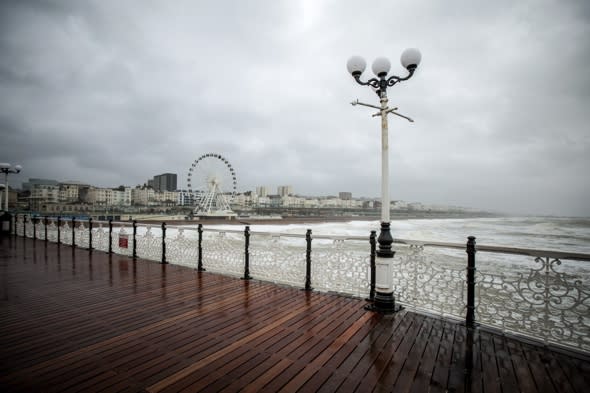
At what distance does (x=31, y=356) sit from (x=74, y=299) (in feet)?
6.94

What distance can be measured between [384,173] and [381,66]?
179cm

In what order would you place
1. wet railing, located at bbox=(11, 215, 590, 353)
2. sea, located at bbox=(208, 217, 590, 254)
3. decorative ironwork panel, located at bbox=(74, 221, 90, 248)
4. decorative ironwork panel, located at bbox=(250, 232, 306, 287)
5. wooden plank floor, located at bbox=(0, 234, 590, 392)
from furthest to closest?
sea, located at bbox=(208, 217, 590, 254)
decorative ironwork panel, located at bbox=(74, 221, 90, 248)
decorative ironwork panel, located at bbox=(250, 232, 306, 287)
wet railing, located at bbox=(11, 215, 590, 353)
wooden plank floor, located at bbox=(0, 234, 590, 392)

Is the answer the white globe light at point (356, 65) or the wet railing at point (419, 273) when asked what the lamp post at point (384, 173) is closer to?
the white globe light at point (356, 65)

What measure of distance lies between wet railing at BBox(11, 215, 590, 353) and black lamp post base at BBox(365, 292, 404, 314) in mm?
301

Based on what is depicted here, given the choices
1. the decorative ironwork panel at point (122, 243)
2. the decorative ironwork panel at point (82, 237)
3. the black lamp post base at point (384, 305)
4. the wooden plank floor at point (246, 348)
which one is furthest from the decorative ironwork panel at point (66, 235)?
the black lamp post base at point (384, 305)

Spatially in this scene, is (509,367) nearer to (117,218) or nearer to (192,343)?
(192,343)

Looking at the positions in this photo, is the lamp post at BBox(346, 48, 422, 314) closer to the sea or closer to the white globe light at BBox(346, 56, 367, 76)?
the white globe light at BBox(346, 56, 367, 76)

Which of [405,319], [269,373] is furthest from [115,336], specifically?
[405,319]

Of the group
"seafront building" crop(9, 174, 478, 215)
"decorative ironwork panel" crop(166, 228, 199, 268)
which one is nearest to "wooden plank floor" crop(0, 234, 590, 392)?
"decorative ironwork panel" crop(166, 228, 199, 268)

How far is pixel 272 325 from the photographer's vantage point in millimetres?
3666

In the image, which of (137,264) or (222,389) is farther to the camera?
(137,264)

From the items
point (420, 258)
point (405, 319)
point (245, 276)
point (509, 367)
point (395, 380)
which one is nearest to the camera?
point (395, 380)

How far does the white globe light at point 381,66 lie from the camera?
14.3ft

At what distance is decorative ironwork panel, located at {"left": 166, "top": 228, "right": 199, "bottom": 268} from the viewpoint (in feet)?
23.7
